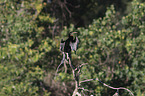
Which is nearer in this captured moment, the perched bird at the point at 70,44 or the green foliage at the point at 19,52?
the perched bird at the point at 70,44

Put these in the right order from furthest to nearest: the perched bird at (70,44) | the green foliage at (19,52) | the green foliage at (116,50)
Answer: the green foliage at (116,50)
the green foliage at (19,52)
the perched bird at (70,44)

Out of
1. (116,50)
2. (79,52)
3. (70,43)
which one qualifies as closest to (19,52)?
(79,52)

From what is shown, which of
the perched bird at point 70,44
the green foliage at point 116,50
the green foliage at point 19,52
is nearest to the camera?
the perched bird at point 70,44

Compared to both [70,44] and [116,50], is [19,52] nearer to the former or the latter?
[116,50]

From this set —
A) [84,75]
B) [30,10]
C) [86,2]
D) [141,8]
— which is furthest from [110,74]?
[86,2]

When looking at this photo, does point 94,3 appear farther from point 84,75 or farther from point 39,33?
point 84,75

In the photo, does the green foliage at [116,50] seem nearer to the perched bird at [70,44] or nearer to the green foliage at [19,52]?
the green foliage at [19,52]

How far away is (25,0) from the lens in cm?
623

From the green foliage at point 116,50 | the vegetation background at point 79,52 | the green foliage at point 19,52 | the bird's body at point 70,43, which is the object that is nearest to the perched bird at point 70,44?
the bird's body at point 70,43

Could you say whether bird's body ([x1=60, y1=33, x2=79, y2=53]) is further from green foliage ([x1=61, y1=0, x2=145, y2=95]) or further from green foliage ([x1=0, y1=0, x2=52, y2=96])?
green foliage ([x1=0, y1=0, x2=52, y2=96])

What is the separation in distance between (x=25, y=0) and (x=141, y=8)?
3.47 m

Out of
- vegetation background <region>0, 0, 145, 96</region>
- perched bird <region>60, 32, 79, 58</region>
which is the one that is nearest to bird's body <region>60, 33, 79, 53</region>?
perched bird <region>60, 32, 79, 58</region>

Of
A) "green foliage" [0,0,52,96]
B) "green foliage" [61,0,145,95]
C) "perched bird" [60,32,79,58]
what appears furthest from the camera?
"green foliage" [61,0,145,95]

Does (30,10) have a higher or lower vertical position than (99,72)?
higher
